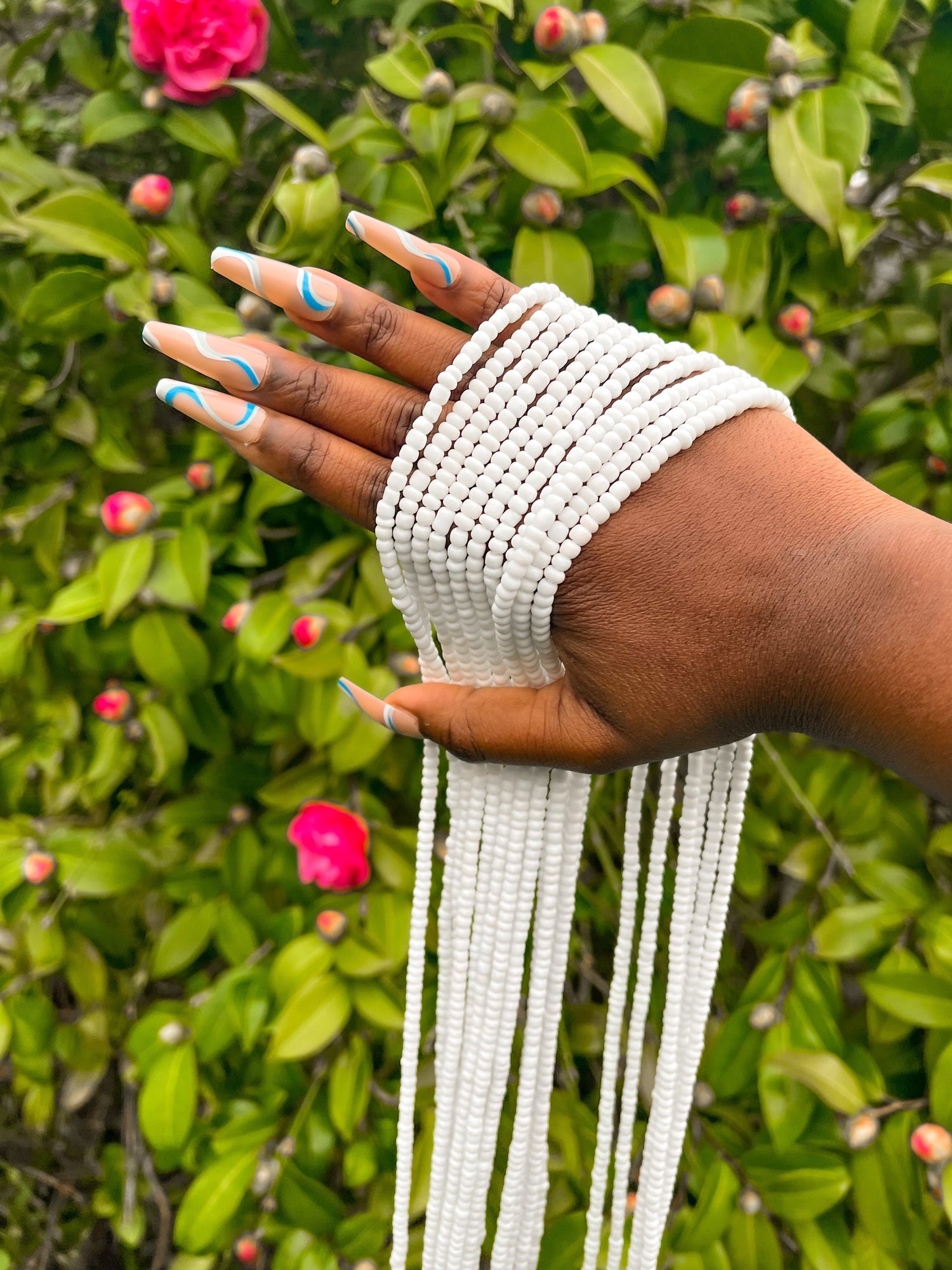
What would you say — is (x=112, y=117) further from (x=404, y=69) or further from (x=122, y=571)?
(x=122, y=571)

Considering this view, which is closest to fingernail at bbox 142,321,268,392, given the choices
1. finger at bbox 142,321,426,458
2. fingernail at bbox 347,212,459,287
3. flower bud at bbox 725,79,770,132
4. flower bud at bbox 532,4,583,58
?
finger at bbox 142,321,426,458

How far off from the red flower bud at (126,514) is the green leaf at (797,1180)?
1060 millimetres

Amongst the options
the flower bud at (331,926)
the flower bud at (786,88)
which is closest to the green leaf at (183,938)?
the flower bud at (331,926)

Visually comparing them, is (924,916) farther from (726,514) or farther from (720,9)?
(720,9)

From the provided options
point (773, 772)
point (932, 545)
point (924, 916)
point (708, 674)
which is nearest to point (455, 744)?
point (708, 674)

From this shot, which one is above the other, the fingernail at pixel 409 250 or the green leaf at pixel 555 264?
the fingernail at pixel 409 250

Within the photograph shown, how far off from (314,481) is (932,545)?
0.47 metres

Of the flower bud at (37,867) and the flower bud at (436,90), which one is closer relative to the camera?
the flower bud at (436,90)

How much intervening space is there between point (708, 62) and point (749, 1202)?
1.31m

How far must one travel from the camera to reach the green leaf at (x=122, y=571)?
3.00ft

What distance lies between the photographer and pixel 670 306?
87 cm

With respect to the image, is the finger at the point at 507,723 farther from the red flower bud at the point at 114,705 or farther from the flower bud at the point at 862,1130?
the flower bud at the point at 862,1130

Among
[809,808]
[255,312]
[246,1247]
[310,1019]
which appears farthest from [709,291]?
[246,1247]

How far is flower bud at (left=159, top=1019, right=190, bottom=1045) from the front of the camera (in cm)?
108
